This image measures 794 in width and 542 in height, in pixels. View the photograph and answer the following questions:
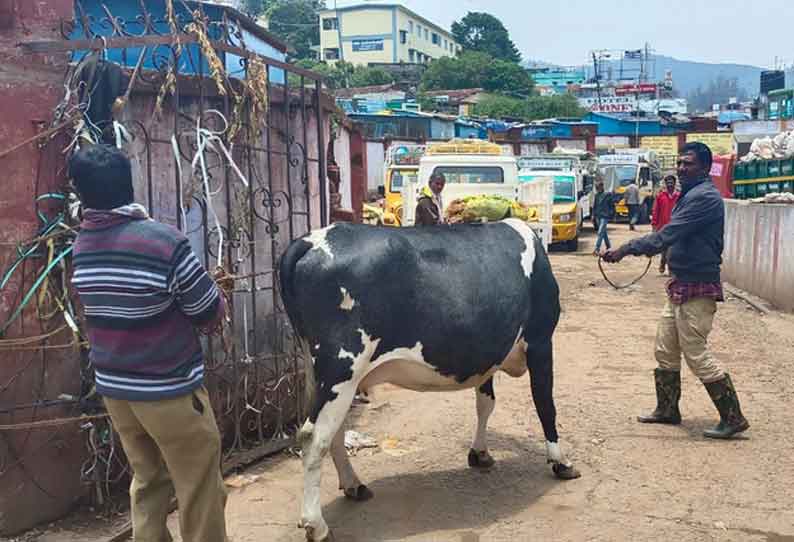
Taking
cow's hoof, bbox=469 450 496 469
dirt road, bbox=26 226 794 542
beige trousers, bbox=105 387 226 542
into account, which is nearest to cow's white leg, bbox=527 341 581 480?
dirt road, bbox=26 226 794 542

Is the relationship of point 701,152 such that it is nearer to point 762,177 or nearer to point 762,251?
point 762,251

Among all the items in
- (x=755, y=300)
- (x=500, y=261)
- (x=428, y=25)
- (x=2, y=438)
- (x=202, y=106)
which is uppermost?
(x=428, y=25)

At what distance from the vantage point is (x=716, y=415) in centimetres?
622

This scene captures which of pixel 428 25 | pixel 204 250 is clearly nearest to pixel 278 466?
pixel 204 250

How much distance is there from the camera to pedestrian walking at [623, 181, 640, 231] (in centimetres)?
2428

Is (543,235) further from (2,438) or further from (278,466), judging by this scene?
(2,438)

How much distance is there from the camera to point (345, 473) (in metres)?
4.64

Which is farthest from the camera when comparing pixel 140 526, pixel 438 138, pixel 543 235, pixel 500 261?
pixel 438 138

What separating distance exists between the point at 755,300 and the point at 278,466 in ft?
27.0

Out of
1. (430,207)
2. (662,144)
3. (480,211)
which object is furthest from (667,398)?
(662,144)

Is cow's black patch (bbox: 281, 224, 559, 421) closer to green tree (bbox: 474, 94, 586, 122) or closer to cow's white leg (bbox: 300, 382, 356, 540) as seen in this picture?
cow's white leg (bbox: 300, 382, 356, 540)

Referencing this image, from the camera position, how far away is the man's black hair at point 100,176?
3.06m

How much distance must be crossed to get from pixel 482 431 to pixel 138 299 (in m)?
2.77

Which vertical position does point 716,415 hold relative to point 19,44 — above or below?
below
